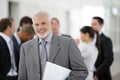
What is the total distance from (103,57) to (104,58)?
21 mm

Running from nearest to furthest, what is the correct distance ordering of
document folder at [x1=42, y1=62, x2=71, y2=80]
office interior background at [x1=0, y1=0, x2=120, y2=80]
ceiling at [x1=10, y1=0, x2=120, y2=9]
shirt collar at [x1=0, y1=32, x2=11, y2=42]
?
1. document folder at [x1=42, y1=62, x2=71, y2=80]
2. shirt collar at [x1=0, y1=32, x2=11, y2=42]
3. office interior background at [x1=0, y1=0, x2=120, y2=80]
4. ceiling at [x1=10, y1=0, x2=120, y2=9]

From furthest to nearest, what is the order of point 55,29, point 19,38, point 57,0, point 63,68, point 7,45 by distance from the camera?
point 57,0 → point 55,29 → point 19,38 → point 7,45 → point 63,68

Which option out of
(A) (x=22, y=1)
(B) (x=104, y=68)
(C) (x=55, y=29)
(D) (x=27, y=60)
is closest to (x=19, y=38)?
(C) (x=55, y=29)

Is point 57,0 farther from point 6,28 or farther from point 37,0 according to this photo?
point 6,28

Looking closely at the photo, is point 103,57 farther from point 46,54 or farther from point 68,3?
point 68,3

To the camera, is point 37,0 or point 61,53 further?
point 37,0

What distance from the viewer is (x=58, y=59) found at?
8.95 ft

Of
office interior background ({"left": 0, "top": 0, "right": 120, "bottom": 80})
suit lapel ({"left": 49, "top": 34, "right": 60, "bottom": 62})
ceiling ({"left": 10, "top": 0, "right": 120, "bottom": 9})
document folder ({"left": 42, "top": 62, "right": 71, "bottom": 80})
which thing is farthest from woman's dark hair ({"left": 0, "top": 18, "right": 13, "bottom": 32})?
ceiling ({"left": 10, "top": 0, "right": 120, "bottom": 9})

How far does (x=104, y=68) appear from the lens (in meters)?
4.38

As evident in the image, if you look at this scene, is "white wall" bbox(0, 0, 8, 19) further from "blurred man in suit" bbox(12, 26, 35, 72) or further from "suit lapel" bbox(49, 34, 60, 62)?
"suit lapel" bbox(49, 34, 60, 62)

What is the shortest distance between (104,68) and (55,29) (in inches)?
35.8

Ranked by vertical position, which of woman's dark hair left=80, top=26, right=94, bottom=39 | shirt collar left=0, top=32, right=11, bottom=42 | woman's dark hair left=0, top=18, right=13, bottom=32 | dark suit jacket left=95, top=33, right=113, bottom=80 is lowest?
dark suit jacket left=95, top=33, right=113, bottom=80

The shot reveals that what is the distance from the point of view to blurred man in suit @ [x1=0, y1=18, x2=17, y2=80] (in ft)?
12.5

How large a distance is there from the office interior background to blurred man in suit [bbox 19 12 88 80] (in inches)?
207
